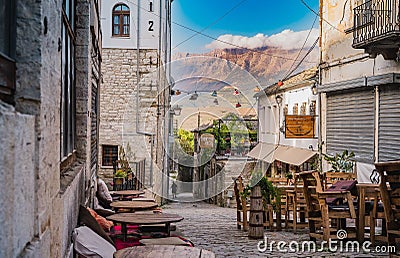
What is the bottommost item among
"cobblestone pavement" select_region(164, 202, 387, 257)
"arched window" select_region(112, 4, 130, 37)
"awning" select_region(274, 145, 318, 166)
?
"cobblestone pavement" select_region(164, 202, 387, 257)

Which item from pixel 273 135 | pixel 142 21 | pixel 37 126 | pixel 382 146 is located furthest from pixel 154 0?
pixel 37 126

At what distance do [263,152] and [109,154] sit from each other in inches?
306

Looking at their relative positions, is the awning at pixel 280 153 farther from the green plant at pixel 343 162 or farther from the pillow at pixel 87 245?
the pillow at pixel 87 245

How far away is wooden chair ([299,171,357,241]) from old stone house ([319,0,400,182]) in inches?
165

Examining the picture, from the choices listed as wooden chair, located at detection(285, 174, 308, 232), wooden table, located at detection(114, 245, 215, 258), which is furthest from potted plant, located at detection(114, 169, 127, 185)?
wooden table, located at detection(114, 245, 215, 258)

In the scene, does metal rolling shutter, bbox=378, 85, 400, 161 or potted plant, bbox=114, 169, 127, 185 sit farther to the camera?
potted plant, bbox=114, 169, 127, 185

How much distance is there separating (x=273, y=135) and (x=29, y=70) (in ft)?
82.6

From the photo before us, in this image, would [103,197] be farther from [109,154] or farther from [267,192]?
[109,154]

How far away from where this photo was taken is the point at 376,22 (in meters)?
12.8

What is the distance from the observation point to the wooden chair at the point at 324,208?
8844 mm

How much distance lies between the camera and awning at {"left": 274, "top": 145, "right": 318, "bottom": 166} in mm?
20237

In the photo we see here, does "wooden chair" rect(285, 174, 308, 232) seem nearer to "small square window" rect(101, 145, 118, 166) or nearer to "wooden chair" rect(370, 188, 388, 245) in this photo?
"wooden chair" rect(370, 188, 388, 245)

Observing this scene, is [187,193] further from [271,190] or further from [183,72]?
[271,190]

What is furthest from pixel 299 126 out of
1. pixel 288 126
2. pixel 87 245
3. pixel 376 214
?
pixel 87 245
